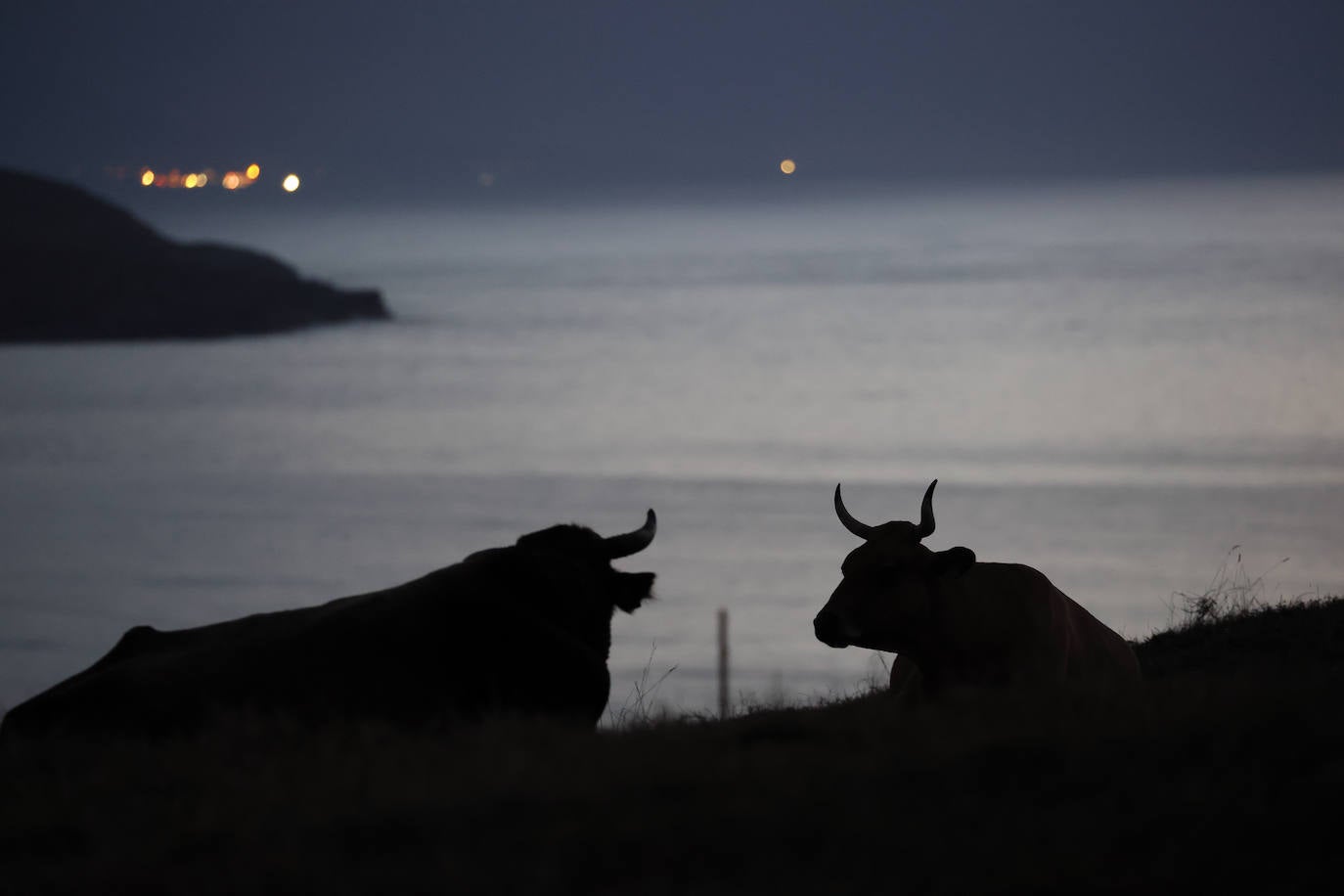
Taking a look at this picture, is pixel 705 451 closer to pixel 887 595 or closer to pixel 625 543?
pixel 625 543

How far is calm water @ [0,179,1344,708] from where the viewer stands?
33438mm

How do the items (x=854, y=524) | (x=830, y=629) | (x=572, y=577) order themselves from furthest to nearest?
1. (x=854, y=524)
2. (x=572, y=577)
3. (x=830, y=629)

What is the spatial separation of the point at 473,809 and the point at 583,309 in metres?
110

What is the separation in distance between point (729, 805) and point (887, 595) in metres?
2.54

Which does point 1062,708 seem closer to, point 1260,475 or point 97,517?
point 1260,475

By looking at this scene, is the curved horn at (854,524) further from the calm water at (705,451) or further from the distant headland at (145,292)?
the distant headland at (145,292)

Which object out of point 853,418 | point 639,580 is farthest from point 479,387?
point 639,580

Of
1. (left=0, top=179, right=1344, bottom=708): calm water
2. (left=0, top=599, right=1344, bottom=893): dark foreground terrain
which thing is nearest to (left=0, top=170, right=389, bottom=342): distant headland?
(left=0, top=179, right=1344, bottom=708): calm water

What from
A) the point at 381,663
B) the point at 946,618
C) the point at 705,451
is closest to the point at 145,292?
the point at 705,451

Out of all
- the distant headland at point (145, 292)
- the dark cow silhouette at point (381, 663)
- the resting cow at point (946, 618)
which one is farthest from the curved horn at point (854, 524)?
the distant headland at point (145, 292)

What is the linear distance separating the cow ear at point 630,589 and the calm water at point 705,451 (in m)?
1.05

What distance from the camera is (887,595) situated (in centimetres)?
768

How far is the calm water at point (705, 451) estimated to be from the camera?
33.4 meters

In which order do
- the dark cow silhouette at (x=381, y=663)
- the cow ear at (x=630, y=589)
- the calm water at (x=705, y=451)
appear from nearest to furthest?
the dark cow silhouette at (x=381, y=663) < the cow ear at (x=630, y=589) < the calm water at (x=705, y=451)
